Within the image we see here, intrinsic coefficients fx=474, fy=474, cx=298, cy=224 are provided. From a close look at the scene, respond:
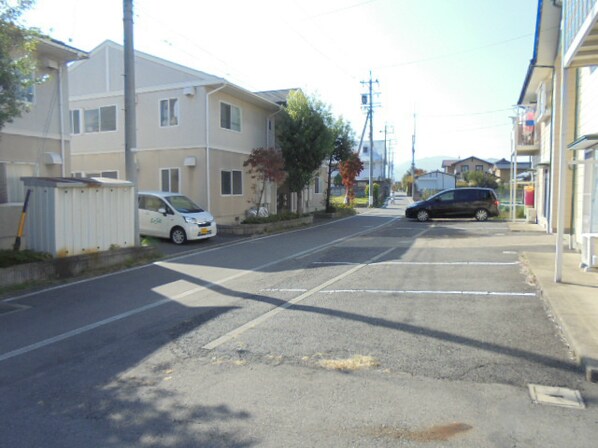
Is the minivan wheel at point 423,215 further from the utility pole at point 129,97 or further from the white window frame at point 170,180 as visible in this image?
the utility pole at point 129,97

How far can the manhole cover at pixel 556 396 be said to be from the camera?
3.67 meters

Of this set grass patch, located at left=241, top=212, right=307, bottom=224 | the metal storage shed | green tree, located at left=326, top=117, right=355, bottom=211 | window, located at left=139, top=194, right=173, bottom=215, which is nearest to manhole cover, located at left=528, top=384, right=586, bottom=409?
the metal storage shed

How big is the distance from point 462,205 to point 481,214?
40.0 inches

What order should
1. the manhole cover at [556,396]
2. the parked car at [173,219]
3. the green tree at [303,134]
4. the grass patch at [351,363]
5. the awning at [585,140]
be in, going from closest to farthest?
1. the manhole cover at [556,396]
2. the grass patch at [351,363]
3. the awning at [585,140]
4. the parked car at [173,219]
5. the green tree at [303,134]

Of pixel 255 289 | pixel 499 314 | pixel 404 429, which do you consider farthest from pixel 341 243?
pixel 404 429

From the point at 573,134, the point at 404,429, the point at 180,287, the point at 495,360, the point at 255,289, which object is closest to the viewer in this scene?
the point at 404,429

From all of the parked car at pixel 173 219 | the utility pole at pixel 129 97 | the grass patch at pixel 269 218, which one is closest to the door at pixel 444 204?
the grass patch at pixel 269 218

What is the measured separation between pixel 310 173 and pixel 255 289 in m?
15.8

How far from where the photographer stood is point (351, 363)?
4.56 meters

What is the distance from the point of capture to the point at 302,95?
74.3 feet

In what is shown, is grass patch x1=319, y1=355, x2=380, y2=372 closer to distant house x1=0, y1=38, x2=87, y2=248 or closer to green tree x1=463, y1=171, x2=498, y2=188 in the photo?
distant house x1=0, y1=38, x2=87, y2=248

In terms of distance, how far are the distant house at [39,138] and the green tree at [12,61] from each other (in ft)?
9.62

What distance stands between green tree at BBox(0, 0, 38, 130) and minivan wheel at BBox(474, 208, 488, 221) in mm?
20121

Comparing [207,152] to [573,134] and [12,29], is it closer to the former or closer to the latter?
[12,29]
